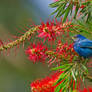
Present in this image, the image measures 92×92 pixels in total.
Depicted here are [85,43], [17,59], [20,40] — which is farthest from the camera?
[17,59]

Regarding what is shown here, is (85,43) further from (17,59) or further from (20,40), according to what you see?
(17,59)

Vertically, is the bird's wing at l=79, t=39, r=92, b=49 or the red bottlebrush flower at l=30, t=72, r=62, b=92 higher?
the bird's wing at l=79, t=39, r=92, b=49

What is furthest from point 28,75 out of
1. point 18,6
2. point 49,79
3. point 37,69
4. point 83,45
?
point 49,79

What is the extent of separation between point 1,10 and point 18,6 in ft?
0.96

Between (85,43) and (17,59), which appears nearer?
(85,43)

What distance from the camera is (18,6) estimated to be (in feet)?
11.2

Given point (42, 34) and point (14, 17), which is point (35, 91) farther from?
point (14, 17)

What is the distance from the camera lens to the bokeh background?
2.79 meters

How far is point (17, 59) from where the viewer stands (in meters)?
2.72

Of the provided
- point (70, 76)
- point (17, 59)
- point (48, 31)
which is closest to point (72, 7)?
point (48, 31)

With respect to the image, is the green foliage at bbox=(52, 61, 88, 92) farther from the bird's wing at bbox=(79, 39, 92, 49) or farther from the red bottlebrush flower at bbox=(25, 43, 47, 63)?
the bird's wing at bbox=(79, 39, 92, 49)

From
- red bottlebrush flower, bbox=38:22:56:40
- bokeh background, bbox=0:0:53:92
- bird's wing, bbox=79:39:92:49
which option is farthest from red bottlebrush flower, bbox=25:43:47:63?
bokeh background, bbox=0:0:53:92

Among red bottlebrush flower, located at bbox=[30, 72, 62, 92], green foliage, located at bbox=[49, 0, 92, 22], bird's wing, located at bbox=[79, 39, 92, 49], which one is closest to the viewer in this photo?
green foliage, located at bbox=[49, 0, 92, 22]

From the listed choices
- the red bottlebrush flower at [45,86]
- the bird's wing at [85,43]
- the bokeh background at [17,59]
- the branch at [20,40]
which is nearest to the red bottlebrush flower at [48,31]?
the branch at [20,40]
